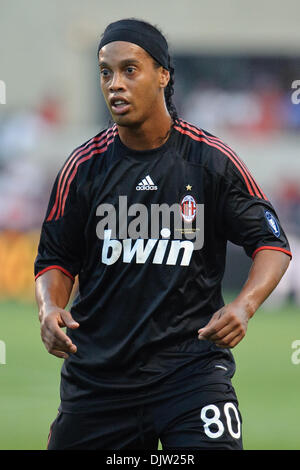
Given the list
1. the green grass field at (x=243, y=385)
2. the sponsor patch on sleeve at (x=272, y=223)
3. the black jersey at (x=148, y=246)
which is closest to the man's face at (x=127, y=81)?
the black jersey at (x=148, y=246)

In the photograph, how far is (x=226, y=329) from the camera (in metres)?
4.55

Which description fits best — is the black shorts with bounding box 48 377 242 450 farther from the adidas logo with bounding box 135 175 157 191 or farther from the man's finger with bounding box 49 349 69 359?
the adidas logo with bounding box 135 175 157 191

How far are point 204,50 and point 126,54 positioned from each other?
21803 millimetres

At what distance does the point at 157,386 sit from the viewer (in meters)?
4.81

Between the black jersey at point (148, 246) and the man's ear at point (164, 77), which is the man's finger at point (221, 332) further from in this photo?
the man's ear at point (164, 77)

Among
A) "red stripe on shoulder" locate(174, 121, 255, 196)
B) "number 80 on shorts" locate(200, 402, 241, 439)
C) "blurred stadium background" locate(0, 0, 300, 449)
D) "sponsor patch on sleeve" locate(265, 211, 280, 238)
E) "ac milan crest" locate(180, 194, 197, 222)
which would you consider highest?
"blurred stadium background" locate(0, 0, 300, 449)

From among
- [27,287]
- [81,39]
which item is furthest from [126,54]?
[81,39]

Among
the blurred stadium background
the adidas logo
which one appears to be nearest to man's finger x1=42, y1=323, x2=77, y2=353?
the adidas logo

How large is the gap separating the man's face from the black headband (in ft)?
0.10

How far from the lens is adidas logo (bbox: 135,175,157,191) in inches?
197

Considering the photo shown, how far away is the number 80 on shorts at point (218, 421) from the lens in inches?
182

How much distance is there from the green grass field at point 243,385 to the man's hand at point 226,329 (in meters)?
3.81

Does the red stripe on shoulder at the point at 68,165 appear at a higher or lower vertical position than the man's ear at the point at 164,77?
lower
